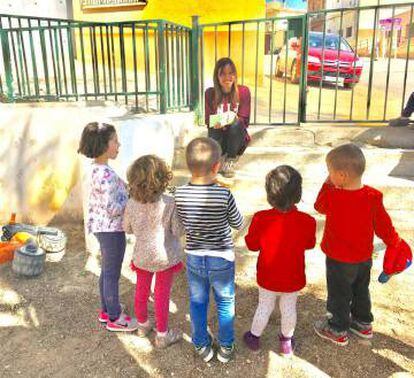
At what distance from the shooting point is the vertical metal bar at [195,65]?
595cm

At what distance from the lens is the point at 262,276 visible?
2496 millimetres

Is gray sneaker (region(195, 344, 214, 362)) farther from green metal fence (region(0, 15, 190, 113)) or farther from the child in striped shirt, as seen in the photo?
green metal fence (region(0, 15, 190, 113))

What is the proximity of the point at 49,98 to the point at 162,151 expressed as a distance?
226cm

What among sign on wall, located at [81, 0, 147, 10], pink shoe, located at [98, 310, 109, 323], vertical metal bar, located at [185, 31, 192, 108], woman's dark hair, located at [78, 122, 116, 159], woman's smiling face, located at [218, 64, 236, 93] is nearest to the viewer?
woman's dark hair, located at [78, 122, 116, 159]

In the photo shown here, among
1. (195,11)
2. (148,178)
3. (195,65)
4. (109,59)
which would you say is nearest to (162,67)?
(195,65)

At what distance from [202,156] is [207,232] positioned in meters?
0.42

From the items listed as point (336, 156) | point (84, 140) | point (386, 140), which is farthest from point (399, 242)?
point (386, 140)

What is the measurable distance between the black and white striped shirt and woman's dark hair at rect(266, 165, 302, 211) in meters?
0.22

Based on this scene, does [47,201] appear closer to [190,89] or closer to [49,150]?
[49,150]

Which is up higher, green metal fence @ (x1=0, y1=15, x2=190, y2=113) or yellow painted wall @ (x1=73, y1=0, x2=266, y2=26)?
yellow painted wall @ (x1=73, y1=0, x2=266, y2=26)

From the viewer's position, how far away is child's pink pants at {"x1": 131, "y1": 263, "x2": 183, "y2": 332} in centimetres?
262

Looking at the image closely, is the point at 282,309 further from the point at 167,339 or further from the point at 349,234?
the point at 167,339

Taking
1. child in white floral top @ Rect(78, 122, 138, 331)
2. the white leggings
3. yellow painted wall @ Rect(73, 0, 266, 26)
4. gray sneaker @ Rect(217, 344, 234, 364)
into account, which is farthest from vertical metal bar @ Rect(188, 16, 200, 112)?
yellow painted wall @ Rect(73, 0, 266, 26)

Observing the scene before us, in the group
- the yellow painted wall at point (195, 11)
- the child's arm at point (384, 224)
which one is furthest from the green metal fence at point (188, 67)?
the child's arm at point (384, 224)
